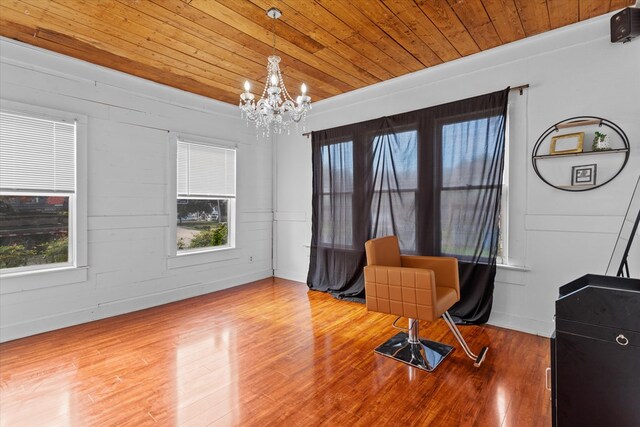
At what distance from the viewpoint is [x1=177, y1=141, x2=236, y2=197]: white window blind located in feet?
13.9

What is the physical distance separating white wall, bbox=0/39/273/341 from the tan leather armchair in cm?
278

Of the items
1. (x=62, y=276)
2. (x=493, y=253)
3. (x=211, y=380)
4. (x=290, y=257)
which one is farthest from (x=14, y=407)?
(x=493, y=253)

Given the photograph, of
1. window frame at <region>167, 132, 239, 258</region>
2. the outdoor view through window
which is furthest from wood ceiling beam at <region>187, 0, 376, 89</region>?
the outdoor view through window

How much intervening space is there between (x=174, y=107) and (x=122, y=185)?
48.4 inches

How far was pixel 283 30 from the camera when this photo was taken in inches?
106

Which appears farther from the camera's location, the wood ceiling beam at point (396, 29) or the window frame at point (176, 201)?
the window frame at point (176, 201)

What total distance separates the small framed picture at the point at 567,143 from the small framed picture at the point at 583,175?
0.51 ft

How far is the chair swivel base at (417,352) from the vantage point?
243 cm

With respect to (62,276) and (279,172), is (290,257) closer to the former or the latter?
(279,172)

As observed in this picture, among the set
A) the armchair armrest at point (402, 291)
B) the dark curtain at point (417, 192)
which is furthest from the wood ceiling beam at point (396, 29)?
the armchair armrest at point (402, 291)

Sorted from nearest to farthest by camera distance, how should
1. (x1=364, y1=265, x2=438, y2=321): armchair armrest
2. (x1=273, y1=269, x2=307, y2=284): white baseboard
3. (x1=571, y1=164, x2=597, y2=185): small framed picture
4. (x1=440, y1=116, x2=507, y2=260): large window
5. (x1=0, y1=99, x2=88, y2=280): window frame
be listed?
(x1=364, y1=265, x2=438, y2=321): armchair armrest, (x1=571, y1=164, x2=597, y2=185): small framed picture, (x1=440, y1=116, x2=507, y2=260): large window, (x1=0, y1=99, x2=88, y2=280): window frame, (x1=273, y1=269, x2=307, y2=284): white baseboard

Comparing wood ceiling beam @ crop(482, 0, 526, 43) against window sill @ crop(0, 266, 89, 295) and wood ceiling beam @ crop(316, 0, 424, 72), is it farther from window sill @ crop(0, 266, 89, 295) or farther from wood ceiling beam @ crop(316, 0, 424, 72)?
window sill @ crop(0, 266, 89, 295)

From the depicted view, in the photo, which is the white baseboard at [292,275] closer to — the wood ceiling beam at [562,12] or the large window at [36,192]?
the large window at [36,192]

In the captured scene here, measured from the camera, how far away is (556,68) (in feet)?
9.38
